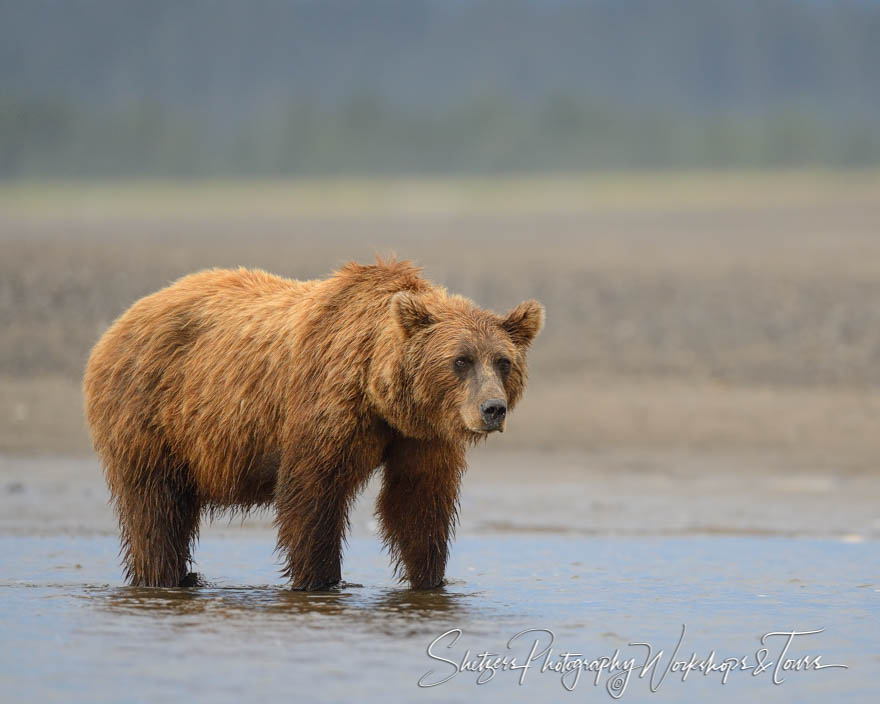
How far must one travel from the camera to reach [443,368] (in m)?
7.06

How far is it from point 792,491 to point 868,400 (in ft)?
8.19

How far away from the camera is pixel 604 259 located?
1953cm

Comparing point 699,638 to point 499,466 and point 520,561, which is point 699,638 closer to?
point 520,561

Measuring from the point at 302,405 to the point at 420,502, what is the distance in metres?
0.77

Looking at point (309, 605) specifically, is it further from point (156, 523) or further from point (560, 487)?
point (560, 487)

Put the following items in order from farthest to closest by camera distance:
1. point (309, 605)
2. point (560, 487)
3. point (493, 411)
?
point (560, 487) → point (309, 605) → point (493, 411)

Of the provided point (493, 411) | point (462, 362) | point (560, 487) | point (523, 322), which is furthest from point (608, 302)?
point (493, 411)

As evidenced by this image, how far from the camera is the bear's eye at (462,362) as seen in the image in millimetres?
→ 7047

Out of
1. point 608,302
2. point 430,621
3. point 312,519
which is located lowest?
point 430,621

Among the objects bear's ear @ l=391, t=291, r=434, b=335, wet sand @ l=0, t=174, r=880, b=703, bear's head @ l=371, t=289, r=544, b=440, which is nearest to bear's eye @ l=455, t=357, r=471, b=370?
bear's head @ l=371, t=289, r=544, b=440

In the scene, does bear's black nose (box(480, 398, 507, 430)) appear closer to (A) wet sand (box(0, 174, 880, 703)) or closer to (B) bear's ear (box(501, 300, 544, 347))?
(B) bear's ear (box(501, 300, 544, 347))

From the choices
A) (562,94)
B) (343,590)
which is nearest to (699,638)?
(343,590)

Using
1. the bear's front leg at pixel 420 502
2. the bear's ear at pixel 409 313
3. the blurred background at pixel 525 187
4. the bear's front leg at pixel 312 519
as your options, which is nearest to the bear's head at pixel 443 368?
the bear's ear at pixel 409 313

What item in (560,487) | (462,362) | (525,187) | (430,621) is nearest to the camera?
(462,362)
